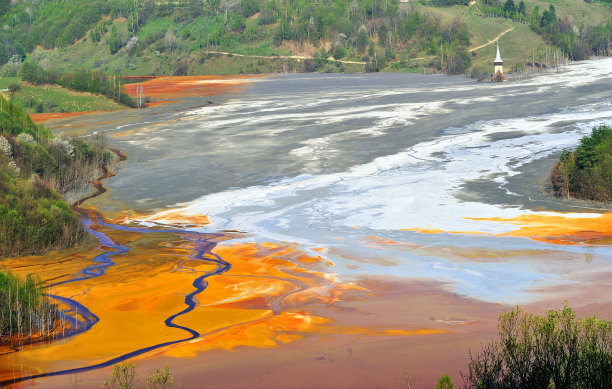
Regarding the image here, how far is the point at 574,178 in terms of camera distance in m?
40.7

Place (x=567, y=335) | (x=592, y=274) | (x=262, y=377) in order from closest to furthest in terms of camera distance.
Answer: (x=567, y=335) → (x=262, y=377) → (x=592, y=274)

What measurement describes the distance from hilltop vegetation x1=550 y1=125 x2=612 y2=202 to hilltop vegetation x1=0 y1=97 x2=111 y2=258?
24549mm

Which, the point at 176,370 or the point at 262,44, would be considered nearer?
the point at 176,370

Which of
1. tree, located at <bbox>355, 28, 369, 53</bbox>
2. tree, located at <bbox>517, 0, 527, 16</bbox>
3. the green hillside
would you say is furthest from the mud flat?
tree, located at <bbox>517, 0, 527, 16</bbox>

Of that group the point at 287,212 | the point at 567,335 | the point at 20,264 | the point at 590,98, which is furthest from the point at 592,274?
the point at 590,98

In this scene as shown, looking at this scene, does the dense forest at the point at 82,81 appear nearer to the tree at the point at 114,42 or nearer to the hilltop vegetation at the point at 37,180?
the hilltop vegetation at the point at 37,180

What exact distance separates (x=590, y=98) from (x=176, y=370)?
69.5 m

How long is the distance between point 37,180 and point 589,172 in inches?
1069

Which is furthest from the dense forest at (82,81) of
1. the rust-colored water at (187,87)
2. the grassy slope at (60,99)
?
the rust-colored water at (187,87)

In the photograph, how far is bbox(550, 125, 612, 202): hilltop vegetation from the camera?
3872 cm

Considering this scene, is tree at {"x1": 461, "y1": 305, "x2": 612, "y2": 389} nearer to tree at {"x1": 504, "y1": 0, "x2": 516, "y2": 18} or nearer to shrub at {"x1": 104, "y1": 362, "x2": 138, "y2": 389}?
shrub at {"x1": 104, "y1": 362, "x2": 138, "y2": 389}

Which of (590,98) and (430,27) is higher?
(430,27)

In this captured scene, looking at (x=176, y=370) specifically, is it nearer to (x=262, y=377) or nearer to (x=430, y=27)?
(x=262, y=377)

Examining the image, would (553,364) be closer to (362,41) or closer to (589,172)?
(589,172)
